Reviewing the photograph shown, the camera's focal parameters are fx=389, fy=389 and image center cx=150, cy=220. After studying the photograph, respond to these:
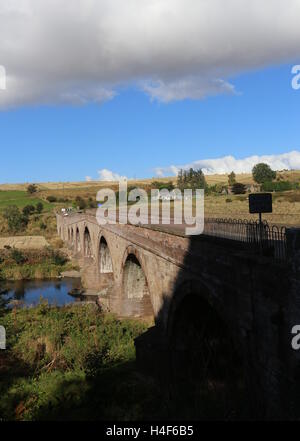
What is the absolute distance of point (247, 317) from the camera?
25.5 feet

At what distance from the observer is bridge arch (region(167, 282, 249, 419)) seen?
1078 cm

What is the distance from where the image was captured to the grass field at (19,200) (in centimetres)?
9745

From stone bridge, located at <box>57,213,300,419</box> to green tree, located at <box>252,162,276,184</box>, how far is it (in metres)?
53.9

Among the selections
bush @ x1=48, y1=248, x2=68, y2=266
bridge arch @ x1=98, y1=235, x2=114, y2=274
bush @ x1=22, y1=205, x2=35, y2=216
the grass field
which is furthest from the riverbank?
the grass field

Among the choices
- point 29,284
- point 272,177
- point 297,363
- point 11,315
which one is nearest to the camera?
point 297,363

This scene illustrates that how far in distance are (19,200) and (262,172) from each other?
6465 cm

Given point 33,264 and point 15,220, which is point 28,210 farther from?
point 33,264

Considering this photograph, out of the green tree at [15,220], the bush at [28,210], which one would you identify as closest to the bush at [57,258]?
the green tree at [15,220]

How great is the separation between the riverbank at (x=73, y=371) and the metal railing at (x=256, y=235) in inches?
225

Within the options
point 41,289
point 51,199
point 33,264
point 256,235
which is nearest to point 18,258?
point 33,264

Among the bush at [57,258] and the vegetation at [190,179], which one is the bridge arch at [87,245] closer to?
the bush at [57,258]
